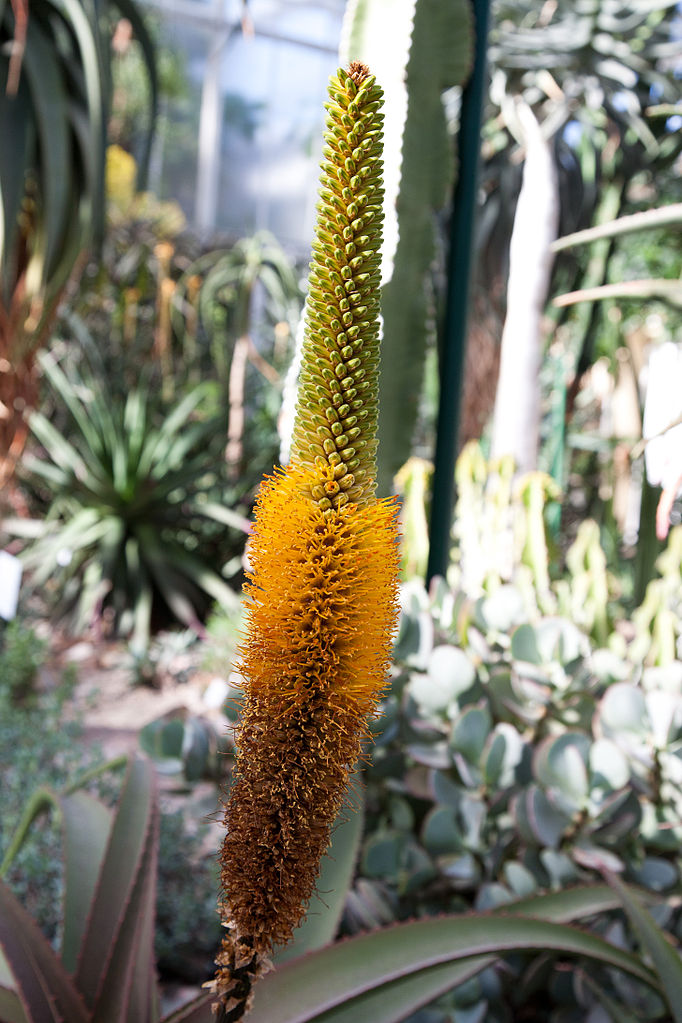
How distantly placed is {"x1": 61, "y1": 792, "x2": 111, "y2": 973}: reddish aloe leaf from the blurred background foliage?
0.45ft

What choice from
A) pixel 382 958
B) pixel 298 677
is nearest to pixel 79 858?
pixel 382 958

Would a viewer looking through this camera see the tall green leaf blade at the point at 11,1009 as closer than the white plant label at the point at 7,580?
Yes

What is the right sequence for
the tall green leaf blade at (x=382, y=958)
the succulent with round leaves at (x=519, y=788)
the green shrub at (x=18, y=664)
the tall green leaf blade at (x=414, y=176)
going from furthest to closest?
1. the green shrub at (x=18, y=664)
2. the tall green leaf blade at (x=414, y=176)
3. the succulent with round leaves at (x=519, y=788)
4. the tall green leaf blade at (x=382, y=958)

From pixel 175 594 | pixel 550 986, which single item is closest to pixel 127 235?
pixel 175 594

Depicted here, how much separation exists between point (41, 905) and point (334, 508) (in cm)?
80

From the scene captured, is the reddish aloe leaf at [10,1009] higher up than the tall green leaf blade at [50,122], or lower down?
lower down

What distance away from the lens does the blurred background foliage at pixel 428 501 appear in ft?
2.41

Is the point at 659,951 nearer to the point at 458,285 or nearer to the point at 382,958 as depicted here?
the point at 382,958

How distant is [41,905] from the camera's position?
0.88 metres

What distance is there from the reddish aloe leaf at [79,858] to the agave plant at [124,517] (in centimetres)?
163

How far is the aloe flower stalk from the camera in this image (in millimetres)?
286

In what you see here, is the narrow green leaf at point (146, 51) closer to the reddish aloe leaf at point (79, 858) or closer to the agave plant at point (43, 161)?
the agave plant at point (43, 161)

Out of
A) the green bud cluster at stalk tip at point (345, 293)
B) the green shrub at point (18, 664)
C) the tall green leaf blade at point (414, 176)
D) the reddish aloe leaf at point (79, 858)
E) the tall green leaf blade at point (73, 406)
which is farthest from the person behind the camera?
the tall green leaf blade at point (73, 406)

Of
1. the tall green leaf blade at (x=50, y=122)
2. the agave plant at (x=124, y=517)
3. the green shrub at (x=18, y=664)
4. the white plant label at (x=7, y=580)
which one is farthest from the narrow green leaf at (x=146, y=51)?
the agave plant at (x=124, y=517)
